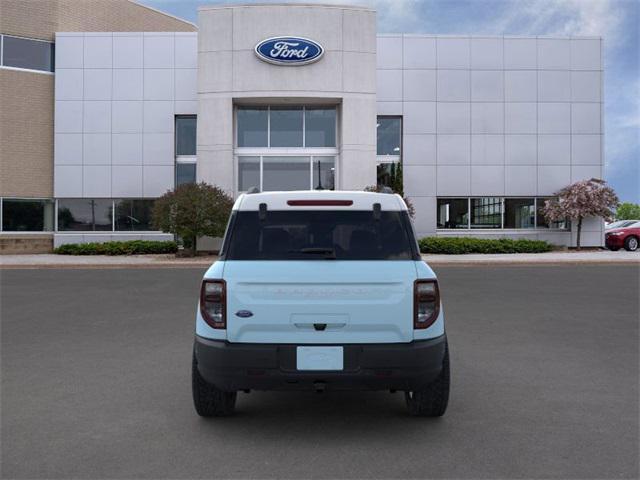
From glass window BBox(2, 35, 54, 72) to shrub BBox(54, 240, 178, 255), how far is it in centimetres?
918

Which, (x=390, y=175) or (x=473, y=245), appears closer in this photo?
(x=473, y=245)

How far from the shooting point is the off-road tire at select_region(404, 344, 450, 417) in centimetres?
426

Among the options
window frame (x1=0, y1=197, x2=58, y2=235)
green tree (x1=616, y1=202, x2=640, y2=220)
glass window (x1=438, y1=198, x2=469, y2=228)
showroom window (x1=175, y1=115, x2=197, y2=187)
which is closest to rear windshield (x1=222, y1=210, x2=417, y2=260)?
showroom window (x1=175, y1=115, x2=197, y2=187)

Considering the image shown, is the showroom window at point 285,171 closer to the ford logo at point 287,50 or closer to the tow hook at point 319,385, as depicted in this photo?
the ford logo at point 287,50

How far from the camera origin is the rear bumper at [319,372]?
12.5 feet

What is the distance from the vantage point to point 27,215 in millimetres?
26359

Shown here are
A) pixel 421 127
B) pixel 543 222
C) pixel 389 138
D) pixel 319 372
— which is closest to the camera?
pixel 319 372

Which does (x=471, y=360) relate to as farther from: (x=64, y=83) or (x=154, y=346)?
(x=64, y=83)

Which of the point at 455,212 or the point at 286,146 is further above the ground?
the point at 286,146

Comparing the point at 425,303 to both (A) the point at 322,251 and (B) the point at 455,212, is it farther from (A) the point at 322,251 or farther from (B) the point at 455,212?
(B) the point at 455,212

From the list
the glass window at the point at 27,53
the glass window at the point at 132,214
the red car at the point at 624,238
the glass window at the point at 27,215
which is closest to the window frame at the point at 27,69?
the glass window at the point at 27,53

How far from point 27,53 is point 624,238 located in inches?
1174

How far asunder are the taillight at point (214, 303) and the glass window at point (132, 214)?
23921 mm

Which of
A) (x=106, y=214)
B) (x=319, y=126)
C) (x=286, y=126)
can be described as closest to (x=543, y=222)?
(x=319, y=126)
